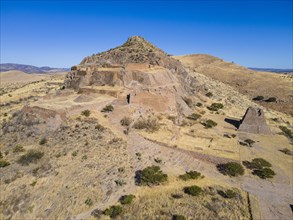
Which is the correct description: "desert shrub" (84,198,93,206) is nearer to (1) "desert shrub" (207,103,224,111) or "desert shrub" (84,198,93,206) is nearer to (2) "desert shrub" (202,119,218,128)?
(2) "desert shrub" (202,119,218,128)

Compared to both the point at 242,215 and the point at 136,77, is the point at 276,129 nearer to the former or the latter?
the point at 136,77

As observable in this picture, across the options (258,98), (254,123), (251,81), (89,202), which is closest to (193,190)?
(89,202)

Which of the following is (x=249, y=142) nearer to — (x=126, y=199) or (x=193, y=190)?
(x=193, y=190)

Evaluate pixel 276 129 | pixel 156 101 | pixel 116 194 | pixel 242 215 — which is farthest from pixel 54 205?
pixel 276 129

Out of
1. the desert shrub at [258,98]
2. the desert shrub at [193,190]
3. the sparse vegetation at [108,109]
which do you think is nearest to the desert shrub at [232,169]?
the desert shrub at [193,190]

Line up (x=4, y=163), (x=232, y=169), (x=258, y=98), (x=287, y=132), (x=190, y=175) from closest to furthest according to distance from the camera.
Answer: (x=190, y=175)
(x=4, y=163)
(x=232, y=169)
(x=287, y=132)
(x=258, y=98)

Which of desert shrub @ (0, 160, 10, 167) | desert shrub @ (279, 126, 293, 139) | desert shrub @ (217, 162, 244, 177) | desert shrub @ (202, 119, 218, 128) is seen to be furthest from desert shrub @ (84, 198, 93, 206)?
desert shrub @ (279, 126, 293, 139)

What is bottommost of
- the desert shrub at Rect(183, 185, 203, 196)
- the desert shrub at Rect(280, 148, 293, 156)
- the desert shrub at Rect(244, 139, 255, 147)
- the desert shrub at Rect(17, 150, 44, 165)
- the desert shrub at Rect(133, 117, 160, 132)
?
the desert shrub at Rect(280, 148, 293, 156)
